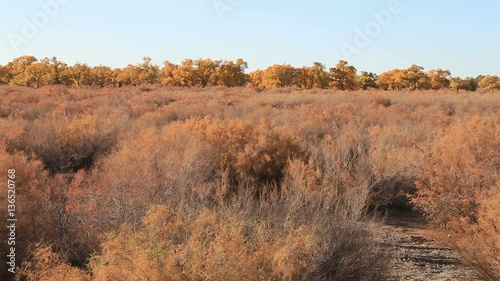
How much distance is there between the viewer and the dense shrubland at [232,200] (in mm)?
3750

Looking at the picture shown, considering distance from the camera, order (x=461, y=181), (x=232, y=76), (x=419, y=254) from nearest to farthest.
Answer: (x=419, y=254)
(x=461, y=181)
(x=232, y=76)

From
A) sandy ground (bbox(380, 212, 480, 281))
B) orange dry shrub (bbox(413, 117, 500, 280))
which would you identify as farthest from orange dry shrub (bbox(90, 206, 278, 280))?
orange dry shrub (bbox(413, 117, 500, 280))

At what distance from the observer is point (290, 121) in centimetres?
1454

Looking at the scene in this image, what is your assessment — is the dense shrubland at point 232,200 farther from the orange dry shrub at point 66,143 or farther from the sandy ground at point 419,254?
the sandy ground at point 419,254

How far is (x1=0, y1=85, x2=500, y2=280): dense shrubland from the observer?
3.75 metres

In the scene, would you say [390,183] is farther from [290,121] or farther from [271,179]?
[290,121]

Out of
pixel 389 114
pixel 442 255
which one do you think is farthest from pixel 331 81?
pixel 442 255

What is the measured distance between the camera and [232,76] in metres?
63.8

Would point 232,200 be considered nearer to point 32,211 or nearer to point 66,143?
point 32,211

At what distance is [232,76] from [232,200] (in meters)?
59.4

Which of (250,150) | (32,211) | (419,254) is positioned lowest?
(419,254)

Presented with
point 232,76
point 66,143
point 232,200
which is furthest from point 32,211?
point 232,76

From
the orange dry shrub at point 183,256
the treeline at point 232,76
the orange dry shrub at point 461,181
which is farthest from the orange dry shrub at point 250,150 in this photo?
the treeline at point 232,76

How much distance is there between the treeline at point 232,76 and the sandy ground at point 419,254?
50.5 m
